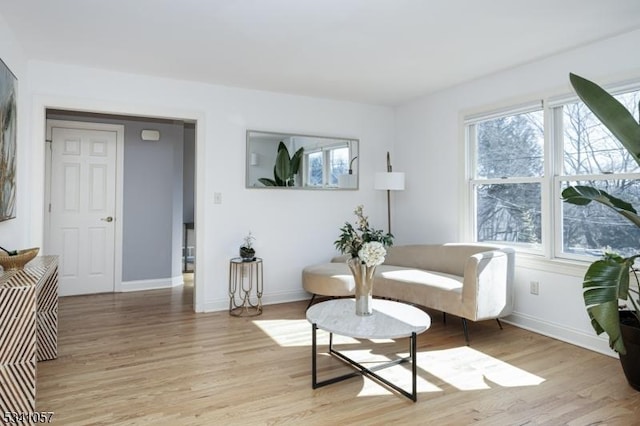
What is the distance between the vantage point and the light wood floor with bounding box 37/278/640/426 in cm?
223

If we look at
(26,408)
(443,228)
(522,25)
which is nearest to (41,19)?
(26,408)

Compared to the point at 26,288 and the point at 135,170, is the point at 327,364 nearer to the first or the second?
the point at 26,288

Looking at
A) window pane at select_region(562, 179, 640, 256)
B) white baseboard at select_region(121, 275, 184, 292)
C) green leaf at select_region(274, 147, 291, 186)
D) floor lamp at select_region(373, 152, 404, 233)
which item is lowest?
white baseboard at select_region(121, 275, 184, 292)

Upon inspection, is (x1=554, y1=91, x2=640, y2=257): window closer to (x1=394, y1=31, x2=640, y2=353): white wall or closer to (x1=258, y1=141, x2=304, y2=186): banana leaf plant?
(x1=394, y1=31, x2=640, y2=353): white wall

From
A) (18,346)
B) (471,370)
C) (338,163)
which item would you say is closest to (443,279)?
(471,370)

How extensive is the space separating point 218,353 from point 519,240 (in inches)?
114

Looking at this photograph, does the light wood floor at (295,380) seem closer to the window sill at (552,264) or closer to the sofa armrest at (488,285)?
the sofa armrest at (488,285)

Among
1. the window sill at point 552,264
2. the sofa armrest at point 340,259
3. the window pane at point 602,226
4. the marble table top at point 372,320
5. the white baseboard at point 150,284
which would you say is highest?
the window pane at point 602,226

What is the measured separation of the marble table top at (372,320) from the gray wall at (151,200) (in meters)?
3.37

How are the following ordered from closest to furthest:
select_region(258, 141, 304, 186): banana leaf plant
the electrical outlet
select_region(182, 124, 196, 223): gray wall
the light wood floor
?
the light wood floor → the electrical outlet → select_region(258, 141, 304, 186): banana leaf plant → select_region(182, 124, 196, 223): gray wall

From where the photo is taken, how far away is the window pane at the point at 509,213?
3783 millimetres

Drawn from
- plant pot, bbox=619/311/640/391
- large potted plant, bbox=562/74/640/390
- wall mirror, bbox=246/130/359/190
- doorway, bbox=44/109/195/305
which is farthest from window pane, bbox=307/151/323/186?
plant pot, bbox=619/311/640/391

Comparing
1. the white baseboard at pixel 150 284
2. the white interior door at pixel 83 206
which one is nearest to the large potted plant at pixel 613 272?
the white baseboard at pixel 150 284

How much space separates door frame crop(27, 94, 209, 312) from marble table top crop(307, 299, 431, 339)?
1936mm
